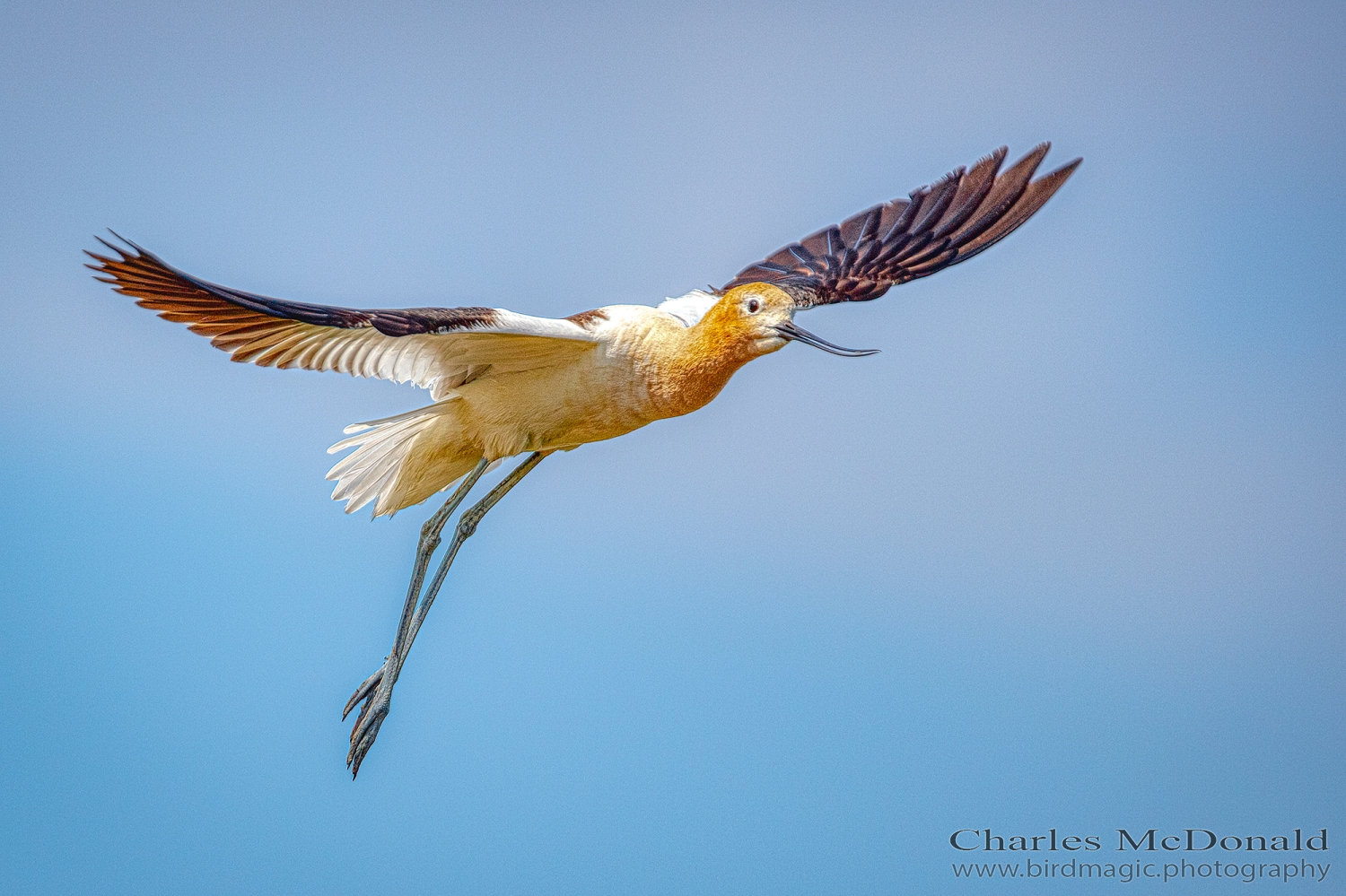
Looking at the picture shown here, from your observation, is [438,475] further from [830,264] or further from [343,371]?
[830,264]

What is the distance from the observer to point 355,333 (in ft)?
31.0

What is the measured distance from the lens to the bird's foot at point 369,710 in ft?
33.1

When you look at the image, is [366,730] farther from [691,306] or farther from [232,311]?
[691,306]

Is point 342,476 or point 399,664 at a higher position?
point 342,476

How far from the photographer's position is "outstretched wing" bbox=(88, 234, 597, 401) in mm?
8203

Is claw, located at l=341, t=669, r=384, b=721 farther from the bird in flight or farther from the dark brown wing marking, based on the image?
the dark brown wing marking

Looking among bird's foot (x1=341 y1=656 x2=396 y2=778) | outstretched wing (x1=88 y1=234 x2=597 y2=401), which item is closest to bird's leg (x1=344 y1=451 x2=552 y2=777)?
bird's foot (x1=341 y1=656 x2=396 y2=778)

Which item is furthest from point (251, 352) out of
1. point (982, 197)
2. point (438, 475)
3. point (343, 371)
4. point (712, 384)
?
point (982, 197)

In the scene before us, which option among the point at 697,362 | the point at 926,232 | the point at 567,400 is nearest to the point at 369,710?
the point at 567,400

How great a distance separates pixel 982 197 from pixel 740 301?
2742mm

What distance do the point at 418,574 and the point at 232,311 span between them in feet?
9.12

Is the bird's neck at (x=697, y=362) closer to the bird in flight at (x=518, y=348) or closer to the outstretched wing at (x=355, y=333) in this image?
the bird in flight at (x=518, y=348)

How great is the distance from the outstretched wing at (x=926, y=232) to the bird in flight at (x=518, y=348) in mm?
13

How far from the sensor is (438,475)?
35.9ft
